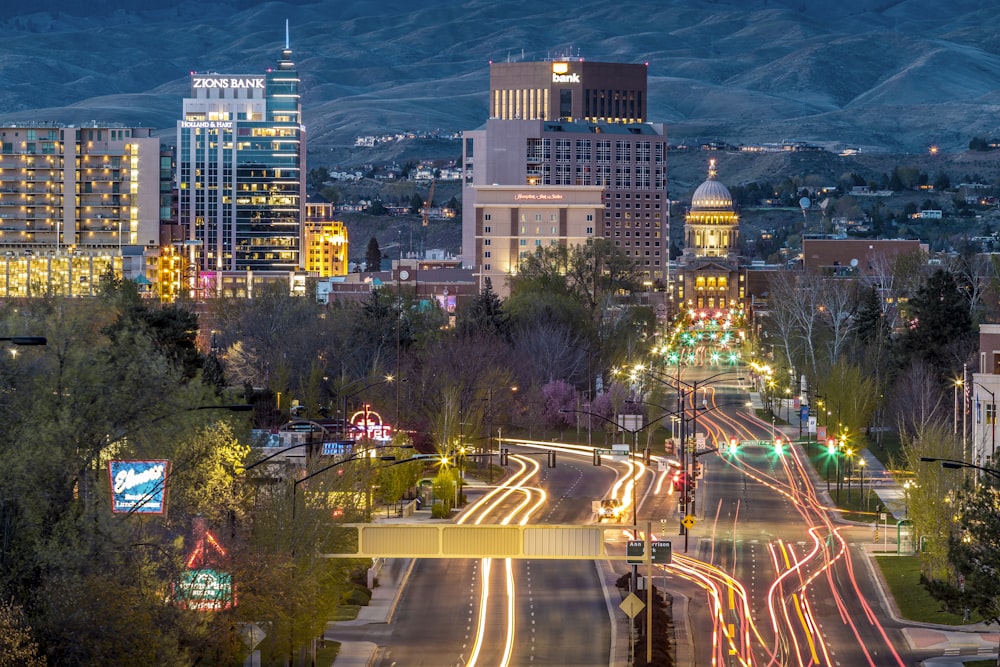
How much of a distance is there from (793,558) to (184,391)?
2814cm

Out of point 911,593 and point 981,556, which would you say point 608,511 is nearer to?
point 911,593

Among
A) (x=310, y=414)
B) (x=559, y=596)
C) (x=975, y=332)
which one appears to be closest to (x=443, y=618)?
(x=559, y=596)

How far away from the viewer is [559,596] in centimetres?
7812

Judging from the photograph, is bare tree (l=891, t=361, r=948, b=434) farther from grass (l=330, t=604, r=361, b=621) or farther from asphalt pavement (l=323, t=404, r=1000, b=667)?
grass (l=330, t=604, r=361, b=621)

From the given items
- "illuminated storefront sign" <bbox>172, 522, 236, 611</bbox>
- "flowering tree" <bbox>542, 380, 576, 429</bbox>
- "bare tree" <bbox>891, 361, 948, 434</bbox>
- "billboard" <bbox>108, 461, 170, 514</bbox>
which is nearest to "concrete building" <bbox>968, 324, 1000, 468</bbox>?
"bare tree" <bbox>891, 361, 948, 434</bbox>

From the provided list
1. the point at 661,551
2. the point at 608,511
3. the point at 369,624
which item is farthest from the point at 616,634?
the point at 608,511

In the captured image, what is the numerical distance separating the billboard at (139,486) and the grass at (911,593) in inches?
1053

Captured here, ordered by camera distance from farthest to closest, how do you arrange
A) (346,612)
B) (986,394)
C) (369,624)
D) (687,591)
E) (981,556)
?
(986,394) < (687,591) < (346,612) < (369,624) < (981,556)

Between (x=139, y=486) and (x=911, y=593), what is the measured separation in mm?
34549

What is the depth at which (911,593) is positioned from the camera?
258 feet

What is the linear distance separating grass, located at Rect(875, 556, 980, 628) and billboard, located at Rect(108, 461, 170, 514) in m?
26.8

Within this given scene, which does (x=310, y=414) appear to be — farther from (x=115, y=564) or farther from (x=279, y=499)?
(x=115, y=564)

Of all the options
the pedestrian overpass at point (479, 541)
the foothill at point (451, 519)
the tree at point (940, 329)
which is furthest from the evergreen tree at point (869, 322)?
the pedestrian overpass at point (479, 541)

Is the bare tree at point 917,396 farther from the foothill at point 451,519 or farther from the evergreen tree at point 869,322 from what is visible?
the evergreen tree at point 869,322
